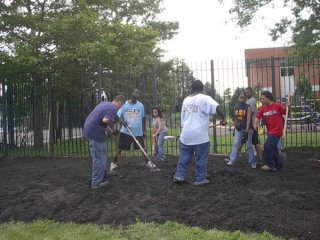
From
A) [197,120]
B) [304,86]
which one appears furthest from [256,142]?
[304,86]

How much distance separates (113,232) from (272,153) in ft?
12.0

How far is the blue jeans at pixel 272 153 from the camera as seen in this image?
760cm

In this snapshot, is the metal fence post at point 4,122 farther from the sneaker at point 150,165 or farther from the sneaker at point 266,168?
the sneaker at point 266,168

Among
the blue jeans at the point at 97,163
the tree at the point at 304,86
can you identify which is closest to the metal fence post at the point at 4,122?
the blue jeans at the point at 97,163

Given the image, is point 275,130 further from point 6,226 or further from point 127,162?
point 6,226

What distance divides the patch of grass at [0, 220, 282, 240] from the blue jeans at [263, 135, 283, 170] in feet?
9.76

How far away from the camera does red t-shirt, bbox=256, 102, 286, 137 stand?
7695 mm

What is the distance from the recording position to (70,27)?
1349 centimetres

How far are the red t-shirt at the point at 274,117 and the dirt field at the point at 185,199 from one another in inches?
31.1

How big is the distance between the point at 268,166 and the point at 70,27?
28.3 feet

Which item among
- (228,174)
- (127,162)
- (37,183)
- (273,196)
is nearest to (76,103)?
(127,162)

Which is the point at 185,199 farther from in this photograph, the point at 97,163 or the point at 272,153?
the point at 272,153

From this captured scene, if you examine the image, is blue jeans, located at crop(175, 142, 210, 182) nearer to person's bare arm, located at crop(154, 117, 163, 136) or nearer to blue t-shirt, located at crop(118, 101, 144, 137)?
blue t-shirt, located at crop(118, 101, 144, 137)

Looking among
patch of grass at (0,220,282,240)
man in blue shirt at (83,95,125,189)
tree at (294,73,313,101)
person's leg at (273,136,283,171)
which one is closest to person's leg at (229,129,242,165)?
person's leg at (273,136,283,171)
